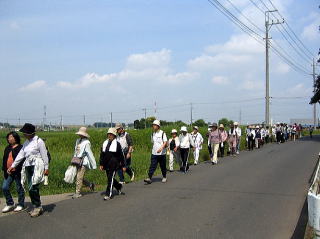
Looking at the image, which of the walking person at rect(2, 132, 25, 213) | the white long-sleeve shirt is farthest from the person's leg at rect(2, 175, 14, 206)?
the white long-sleeve shirt

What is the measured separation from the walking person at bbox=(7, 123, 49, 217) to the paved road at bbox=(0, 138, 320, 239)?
1.30 ft

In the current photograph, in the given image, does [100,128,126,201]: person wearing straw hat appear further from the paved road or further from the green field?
the green field

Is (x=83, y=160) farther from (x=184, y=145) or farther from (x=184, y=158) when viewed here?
(x=184, y=145)

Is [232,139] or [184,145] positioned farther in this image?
[232,139]

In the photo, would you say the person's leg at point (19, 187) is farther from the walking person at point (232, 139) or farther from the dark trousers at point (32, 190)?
the walking person at point (232, 139)

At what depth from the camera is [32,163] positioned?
7.90 metres

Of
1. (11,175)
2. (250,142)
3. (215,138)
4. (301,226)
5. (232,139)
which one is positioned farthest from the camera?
(250,142)

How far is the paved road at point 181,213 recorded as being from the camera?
Result: 6684 mm

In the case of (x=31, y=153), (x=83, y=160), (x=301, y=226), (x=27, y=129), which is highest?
(x=27, y=129)

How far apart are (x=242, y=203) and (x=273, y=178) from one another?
4361 mm

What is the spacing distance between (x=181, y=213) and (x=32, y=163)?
299 centimetres

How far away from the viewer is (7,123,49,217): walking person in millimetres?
7812

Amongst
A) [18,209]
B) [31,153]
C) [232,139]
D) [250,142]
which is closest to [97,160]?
[232,139]

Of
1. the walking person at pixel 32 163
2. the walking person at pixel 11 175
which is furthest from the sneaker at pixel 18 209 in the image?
the walking person at pixel 32 163
